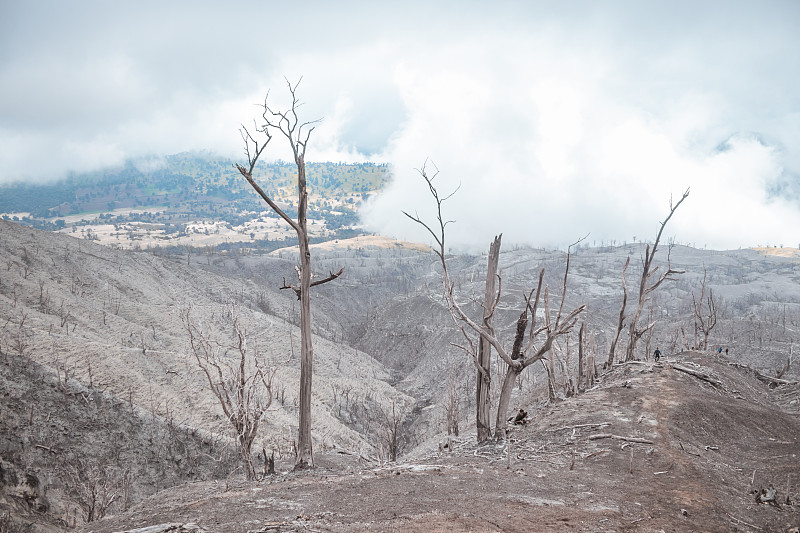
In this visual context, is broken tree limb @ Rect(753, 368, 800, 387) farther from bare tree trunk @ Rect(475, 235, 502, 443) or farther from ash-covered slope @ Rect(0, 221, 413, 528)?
ash-covered slope @ Rect(0, 221, 413, 528)

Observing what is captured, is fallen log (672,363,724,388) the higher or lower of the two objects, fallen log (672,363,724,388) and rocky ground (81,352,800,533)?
the lower

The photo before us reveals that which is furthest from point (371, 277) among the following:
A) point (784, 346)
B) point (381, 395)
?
point (784, 346)

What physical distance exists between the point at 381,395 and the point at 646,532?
44.2m

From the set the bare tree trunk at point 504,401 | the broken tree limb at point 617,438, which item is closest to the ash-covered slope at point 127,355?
the bare tree trunk at point 504,401

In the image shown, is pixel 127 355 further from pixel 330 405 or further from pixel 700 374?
pixel 700 374

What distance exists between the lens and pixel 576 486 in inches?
309

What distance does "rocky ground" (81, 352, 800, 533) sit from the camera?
19.9 feet

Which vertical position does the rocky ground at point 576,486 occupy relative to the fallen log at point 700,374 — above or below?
above

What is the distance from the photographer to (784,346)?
4944 cm

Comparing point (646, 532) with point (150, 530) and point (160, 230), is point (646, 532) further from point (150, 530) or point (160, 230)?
point (160, 230)

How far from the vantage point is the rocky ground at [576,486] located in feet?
19.9

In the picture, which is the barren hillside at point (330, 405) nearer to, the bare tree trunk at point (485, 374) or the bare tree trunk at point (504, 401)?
the bare tree trunk at point (504, 401)

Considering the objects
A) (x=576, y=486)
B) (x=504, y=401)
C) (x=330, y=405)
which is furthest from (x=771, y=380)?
(x=330, y=405)

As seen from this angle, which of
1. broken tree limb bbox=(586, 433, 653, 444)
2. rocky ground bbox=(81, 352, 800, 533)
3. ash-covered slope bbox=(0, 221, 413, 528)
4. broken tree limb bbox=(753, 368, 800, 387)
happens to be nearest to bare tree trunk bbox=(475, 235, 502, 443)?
rocky ground bbox=(81, 352, 800, 533)
